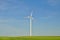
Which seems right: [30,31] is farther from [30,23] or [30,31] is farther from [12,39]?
[12,39]

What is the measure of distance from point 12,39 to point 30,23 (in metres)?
2.90

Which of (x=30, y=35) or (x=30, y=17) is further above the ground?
(x=30, y=17)

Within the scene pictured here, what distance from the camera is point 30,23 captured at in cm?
1501

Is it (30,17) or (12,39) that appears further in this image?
(30,17)

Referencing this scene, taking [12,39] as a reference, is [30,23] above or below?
above

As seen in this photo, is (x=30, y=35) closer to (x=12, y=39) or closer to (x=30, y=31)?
(x=30, y=31)

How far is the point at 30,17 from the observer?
1446 cm

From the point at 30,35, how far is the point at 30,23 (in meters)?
1.16

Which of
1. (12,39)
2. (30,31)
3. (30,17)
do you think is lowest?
(12,39)

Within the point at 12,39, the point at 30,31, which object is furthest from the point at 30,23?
the point at 12,39

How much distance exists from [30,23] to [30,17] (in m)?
0.78

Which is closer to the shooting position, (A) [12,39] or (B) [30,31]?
(A) [12,39]

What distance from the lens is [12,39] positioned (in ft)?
42.2

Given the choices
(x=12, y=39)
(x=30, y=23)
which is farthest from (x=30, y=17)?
Result: (x=12, y=39)
